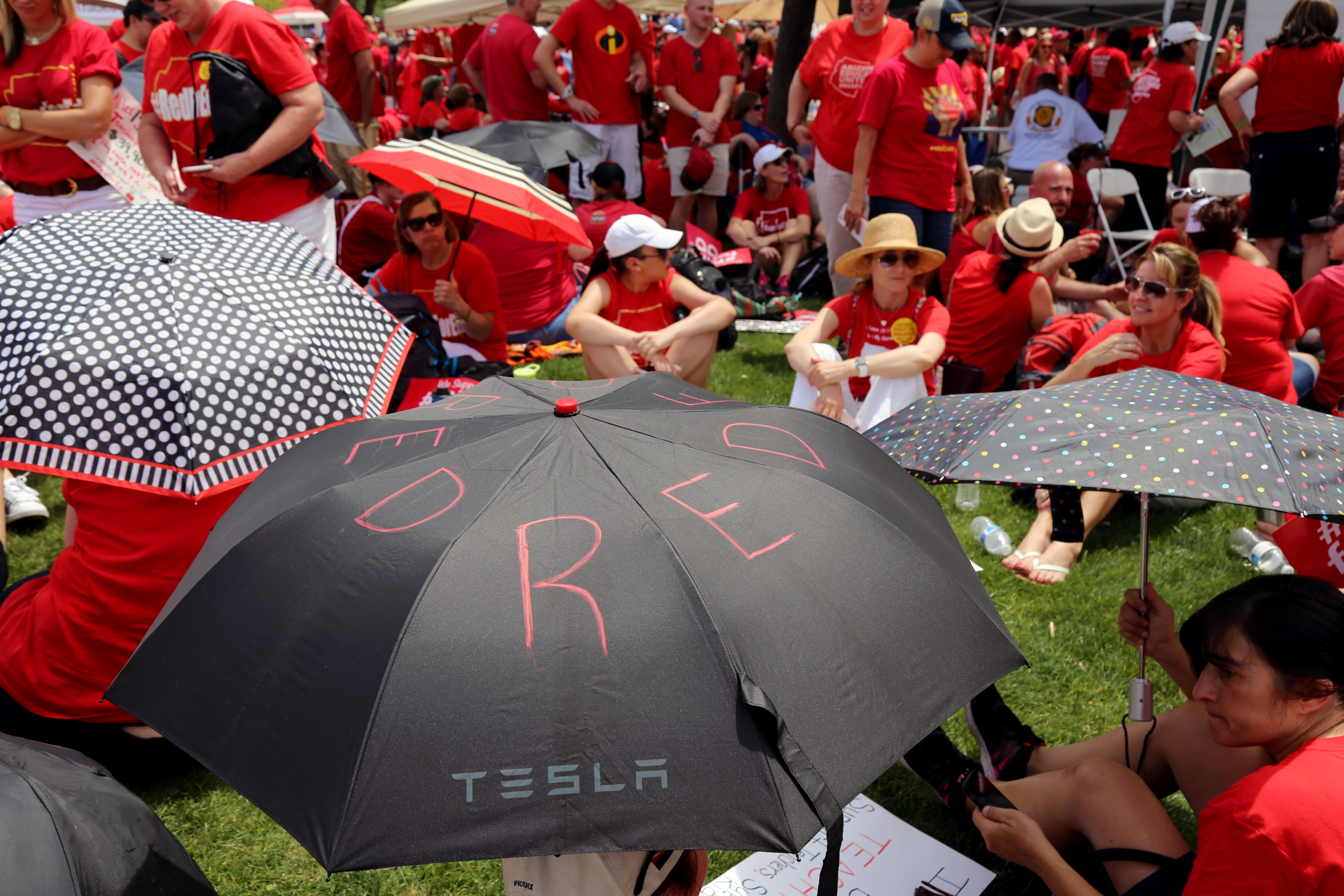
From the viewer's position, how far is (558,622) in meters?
1.42

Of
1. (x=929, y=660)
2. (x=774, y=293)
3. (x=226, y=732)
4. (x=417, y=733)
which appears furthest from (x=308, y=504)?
(x=774, y=293)

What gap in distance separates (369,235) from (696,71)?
390cm

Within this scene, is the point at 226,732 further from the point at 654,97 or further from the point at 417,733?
the point at 654,97

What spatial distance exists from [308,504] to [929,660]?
43.0 inches

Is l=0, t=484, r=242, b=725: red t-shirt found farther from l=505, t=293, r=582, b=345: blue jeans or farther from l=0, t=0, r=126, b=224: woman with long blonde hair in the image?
l=505, t=293, r=582, b=345: blue jeans

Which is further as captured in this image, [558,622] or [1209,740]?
[1209,740]

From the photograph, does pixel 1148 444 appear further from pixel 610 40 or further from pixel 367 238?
pixel 610 40

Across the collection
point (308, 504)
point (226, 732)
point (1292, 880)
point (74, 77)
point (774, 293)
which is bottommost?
point (774, 293)

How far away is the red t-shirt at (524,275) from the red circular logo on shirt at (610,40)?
2.34 m

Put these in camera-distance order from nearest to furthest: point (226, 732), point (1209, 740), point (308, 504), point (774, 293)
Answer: point (226, 732) < point (308, 504) < point (1209, 740) < point (774, 293)

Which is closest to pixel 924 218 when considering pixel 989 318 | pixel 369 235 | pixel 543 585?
pixel 989 318

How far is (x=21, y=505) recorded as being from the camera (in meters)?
4.45

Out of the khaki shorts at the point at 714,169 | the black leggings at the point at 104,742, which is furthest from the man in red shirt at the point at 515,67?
the black leggings at the point at 104,742

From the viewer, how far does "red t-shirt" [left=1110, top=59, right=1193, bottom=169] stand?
8.75m
